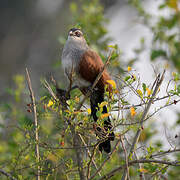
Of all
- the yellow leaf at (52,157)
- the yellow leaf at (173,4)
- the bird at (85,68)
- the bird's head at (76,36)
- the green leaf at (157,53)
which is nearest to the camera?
the yellow leaf at (52,157)

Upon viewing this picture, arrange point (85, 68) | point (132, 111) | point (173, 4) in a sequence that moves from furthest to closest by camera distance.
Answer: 1. point (173, 4)
2. point (85, 68)
3. point (132, 111)

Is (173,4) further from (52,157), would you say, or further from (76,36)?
(52,157)

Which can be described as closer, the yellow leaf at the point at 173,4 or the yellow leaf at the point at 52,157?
the yellow leaf at the point at 52,157

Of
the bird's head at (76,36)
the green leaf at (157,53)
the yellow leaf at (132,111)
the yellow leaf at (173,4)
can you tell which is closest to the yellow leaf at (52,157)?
the yellow leaf at (132,111)

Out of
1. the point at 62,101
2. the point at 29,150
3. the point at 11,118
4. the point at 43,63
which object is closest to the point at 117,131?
the point at 62,101

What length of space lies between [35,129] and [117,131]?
0.65 m

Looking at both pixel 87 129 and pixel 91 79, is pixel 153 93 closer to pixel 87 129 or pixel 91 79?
pixel 87 129

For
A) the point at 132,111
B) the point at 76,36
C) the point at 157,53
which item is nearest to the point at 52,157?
the point at 132,111

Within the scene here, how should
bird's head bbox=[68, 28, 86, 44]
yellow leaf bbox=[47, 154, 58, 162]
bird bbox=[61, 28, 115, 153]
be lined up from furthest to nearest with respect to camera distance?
bird's head bbox=[68, 28, 86, 44]
bird bbox=[61, 28, 115, 153]
yellow leaf bbox=[47, 154, 58, 162]

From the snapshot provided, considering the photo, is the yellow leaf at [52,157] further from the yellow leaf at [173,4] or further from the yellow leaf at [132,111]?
the yellow leaf at [173,4]

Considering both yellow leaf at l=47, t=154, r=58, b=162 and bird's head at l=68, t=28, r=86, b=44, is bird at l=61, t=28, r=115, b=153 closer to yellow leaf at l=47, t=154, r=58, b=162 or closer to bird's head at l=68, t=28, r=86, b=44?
bird's head at l=68, t=28, r=86, b=44

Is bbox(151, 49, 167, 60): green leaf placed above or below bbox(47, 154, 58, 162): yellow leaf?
above

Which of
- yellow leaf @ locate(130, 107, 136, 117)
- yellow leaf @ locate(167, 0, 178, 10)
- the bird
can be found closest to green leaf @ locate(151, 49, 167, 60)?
yellow leaf @ locate(167, 0, 178, 10)

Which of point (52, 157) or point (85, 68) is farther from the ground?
point (85, 68)
